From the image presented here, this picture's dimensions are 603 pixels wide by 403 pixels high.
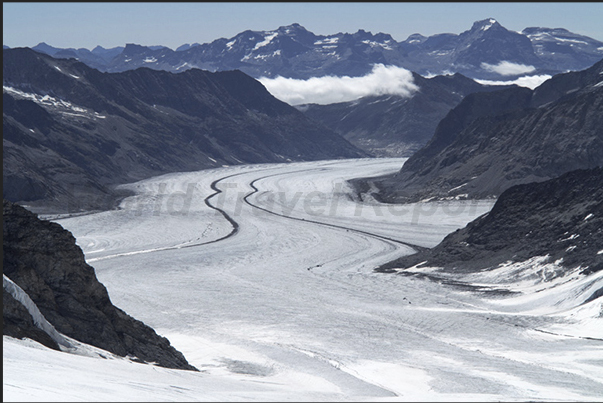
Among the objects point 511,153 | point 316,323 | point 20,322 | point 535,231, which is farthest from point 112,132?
point 20,322

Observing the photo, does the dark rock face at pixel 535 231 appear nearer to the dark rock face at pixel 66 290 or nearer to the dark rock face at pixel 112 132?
the dark rock face at pixel 66 290

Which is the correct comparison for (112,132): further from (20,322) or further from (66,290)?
(20,322)

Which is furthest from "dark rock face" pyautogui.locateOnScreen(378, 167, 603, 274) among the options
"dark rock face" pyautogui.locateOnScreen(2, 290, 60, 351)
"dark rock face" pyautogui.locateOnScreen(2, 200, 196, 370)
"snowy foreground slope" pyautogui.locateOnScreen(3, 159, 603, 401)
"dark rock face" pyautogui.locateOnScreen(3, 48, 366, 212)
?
"dark rock face" pyautogui.locateOnScreen(3, 48, 366, 212)

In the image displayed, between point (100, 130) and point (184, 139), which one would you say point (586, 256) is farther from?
point (184, 139)

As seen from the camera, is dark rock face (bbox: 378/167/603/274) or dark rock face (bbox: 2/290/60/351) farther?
dark rock face (bbox: 378/167/603/274)

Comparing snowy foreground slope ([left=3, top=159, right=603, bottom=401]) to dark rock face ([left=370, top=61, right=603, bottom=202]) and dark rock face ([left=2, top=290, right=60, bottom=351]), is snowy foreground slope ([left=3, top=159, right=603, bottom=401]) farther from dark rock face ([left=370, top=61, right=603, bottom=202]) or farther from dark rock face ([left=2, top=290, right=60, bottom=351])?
dark rock face ([left=370, top=61, right=603, bottom=202])

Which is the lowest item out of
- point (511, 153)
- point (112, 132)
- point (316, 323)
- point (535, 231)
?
point (316, 323)
